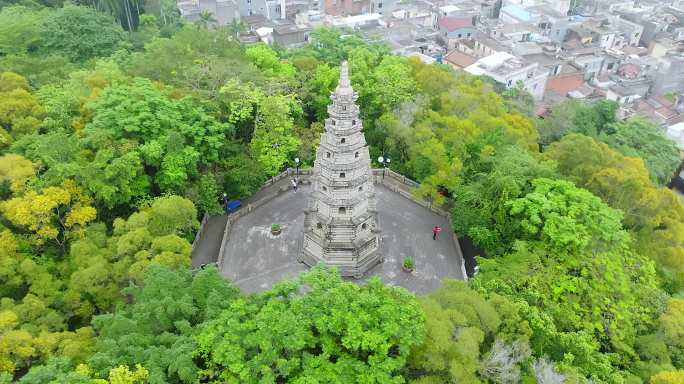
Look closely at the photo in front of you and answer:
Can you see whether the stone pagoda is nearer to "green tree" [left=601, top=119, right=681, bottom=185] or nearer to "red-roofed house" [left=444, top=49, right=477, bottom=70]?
"green tree" [left=601, top=119, right=681, bottom=185]

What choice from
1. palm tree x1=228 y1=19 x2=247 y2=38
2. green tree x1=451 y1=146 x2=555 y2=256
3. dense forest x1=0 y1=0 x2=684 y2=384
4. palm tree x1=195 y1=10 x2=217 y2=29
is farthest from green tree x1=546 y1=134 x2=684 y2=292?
palm tree x1=195 y1=10 x2=217 y2=29

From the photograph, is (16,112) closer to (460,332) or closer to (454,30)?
(460,332)

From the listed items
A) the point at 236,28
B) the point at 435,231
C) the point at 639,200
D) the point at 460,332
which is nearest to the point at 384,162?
the point at 435,231

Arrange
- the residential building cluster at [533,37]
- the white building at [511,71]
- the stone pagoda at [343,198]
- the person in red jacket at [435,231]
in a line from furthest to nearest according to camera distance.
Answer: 1. the residential building cluster at [533,37]
2. the white building at [511,71]
3. the person in red jacket at [435,231]
4. the stone pagoda at [343,198]

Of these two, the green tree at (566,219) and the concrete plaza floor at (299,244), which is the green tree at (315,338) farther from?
the green tree at (566,219)

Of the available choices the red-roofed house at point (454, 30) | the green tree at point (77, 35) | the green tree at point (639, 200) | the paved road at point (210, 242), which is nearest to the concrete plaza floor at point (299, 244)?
the paved road at point (210, 242)

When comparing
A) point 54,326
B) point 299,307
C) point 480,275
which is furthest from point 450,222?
point 54,326
